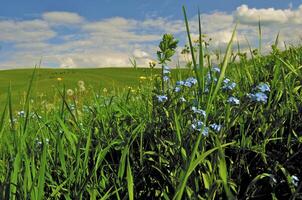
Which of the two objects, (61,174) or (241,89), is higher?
(241,89)

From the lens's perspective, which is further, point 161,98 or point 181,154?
point 161,98

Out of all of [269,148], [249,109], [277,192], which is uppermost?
[249,109]

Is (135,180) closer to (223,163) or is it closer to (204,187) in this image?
(204,187)

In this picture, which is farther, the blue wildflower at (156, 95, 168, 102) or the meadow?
the blue wildflower at (156, 95, 168, 102)

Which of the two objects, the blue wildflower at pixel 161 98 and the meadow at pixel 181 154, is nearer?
the meadow at pixel 181 154

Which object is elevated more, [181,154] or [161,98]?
[161,98]

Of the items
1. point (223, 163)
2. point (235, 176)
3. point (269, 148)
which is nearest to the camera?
point (223, 163)

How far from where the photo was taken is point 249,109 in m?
3.20

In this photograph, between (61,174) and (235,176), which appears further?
(61,174)

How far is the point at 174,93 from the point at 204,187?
105cm

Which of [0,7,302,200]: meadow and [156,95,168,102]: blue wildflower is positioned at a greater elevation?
[156,95,168,102]: blue wildflower


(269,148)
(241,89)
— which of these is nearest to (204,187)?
(269,148)

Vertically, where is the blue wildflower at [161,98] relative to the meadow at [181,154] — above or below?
above

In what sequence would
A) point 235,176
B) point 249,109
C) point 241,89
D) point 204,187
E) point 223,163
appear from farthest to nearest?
point 241,89 < point 249,109 < point 235,176 < point 204,187 < point 223,163
